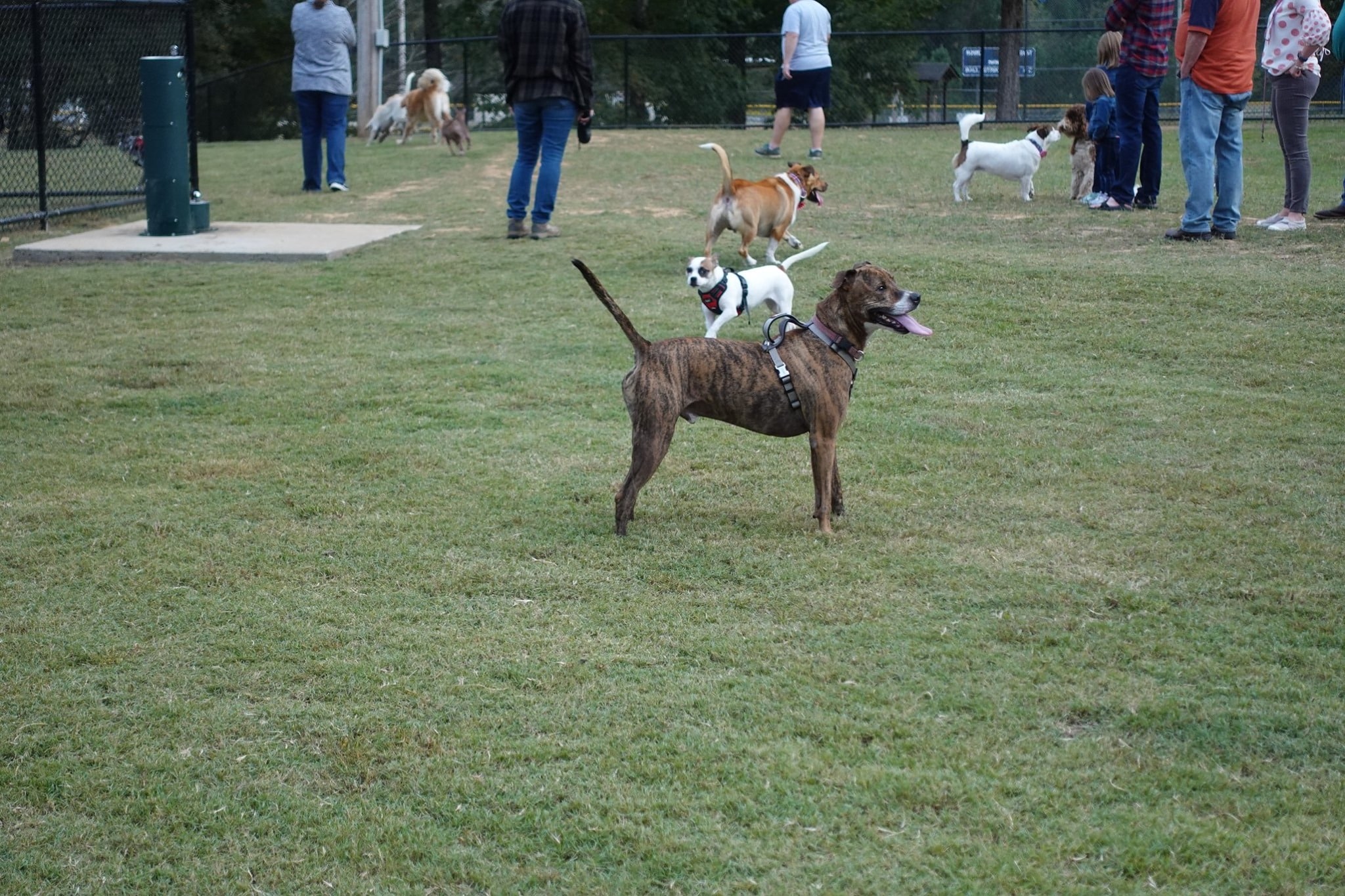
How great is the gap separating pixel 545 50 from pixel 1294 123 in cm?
600

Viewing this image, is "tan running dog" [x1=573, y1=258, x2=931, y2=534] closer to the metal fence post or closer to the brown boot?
the brown boot

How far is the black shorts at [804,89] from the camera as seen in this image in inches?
665

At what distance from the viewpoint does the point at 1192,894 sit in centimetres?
299

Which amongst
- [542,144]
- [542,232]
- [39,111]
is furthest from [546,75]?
[39,111]

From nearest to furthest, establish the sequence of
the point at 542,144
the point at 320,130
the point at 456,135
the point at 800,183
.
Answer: the point at 800,183 < the point at 542,144 < the point at 320,130 < the point at 456,135

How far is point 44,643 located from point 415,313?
5441 millimetres

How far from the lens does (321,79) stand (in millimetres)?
15242

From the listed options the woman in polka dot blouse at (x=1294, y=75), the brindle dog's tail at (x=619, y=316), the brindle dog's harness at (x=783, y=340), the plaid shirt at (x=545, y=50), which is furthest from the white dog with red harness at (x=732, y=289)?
the woman in polka dot blouse at (x=1294, y=75)

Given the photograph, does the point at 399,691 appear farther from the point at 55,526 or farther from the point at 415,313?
the point at 415,313

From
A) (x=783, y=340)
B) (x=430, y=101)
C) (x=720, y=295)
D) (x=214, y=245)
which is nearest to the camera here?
(x=783, y=340)

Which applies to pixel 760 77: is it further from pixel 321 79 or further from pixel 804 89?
pixel 321 79

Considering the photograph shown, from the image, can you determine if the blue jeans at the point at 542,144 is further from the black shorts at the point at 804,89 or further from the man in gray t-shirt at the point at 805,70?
the black shorts at the point at 804,89

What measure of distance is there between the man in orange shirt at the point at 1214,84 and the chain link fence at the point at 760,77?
692 inches

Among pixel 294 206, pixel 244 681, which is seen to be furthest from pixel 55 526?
pixel 294 206
